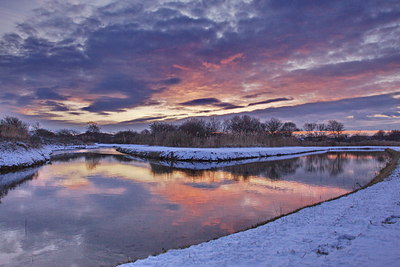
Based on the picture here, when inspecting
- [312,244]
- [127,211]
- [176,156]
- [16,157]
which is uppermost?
[16,157]

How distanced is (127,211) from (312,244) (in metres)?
6.10

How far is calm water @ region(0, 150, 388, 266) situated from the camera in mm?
5848

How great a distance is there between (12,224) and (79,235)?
239 centimetres

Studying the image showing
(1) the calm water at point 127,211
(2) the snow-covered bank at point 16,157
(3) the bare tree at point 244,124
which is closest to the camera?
(1) the calm water at point 127,211

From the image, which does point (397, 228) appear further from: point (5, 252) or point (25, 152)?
point (25, 152)

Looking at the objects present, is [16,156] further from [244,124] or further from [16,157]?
[244,124]

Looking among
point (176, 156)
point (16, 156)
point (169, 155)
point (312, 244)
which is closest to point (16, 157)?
point (16, 156)

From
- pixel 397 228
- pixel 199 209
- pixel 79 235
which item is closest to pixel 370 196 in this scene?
pixel 397 228

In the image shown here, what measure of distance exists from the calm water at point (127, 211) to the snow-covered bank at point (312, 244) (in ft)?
3.88

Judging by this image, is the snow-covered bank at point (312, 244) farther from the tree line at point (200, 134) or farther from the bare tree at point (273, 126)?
the bare tree at point (273, 126)

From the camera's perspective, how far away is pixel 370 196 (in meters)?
8.55

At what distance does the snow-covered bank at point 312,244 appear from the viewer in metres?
4.11

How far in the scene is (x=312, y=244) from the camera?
4812mm

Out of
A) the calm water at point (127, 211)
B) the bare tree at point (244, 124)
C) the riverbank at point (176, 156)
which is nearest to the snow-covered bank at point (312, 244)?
the calm water at point (127, 211)
